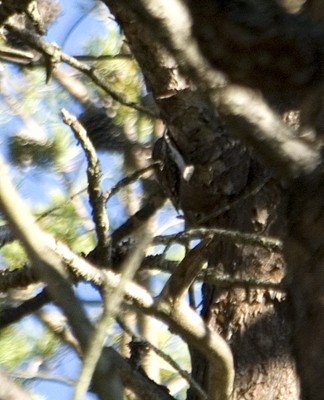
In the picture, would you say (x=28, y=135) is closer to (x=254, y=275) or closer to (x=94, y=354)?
(x=254, y=275)

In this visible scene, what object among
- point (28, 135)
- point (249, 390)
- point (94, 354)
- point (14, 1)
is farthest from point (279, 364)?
point (28, 135)

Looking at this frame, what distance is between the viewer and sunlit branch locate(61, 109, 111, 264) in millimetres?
1516

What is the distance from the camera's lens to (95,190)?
1.60 m

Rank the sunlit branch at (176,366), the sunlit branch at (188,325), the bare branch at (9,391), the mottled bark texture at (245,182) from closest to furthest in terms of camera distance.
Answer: the bare branch at (9,391) → the mottled bark texture at (245,182) → the sunlit branch at (188,325) → the sunlit branch at (176,366)

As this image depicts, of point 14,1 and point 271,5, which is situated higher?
point 14,1

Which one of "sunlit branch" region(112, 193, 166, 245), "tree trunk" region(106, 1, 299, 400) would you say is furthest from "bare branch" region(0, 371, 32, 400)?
"sunlit branch" region(112, 193, 166, 245)

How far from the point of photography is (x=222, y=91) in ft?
3.05

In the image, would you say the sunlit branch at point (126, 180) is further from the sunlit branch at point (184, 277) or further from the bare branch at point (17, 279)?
the sunlit branch at point (184, 277)

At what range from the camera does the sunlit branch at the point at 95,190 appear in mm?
1516

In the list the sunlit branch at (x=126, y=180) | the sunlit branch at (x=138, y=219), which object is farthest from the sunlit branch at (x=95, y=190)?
the sunlit branch at (x=138, y=219)

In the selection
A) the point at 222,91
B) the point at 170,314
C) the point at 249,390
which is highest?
the point at 222,91

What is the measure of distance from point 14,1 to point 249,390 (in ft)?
2.56

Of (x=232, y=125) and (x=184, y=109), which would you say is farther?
(x=184, y=109)

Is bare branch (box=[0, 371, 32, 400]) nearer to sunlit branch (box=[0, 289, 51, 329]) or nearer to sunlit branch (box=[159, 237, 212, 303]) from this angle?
sunlit branch (box=[159, 237, 212, 303])
